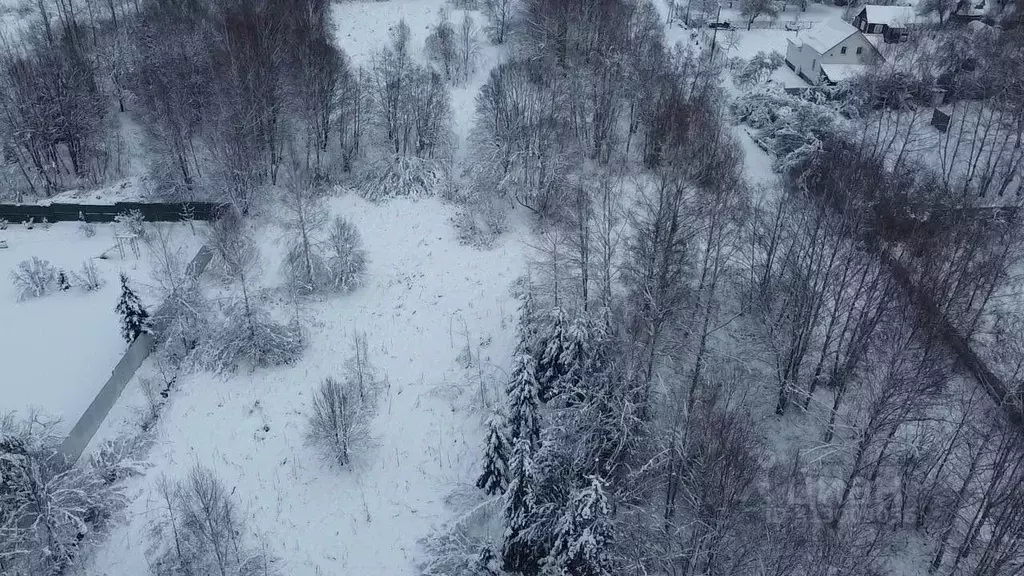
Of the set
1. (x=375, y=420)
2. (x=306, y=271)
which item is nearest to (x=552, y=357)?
(x=375, y=420)

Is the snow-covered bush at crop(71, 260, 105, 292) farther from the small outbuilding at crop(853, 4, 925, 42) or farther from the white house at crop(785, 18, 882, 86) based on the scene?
the small outbuilding at crop(853, 4, 925, 42)

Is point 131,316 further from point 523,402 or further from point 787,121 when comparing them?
point 787,121

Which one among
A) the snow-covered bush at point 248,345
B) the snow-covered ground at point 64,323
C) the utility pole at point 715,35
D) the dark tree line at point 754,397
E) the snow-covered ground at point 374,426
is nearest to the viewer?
the dark tree line at point 754,397

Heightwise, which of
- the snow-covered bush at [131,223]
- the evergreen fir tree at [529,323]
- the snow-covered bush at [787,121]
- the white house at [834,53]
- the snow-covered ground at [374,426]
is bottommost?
the snow-covered ground at [374,426]

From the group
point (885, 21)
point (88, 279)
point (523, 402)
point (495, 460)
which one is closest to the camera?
point (523, 402)

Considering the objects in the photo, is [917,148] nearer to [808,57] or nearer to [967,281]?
[808,57]

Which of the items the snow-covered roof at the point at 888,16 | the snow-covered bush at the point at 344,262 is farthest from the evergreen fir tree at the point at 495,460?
the snow-covered roof at the point at 888,16

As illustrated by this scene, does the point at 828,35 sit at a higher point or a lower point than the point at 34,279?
higher

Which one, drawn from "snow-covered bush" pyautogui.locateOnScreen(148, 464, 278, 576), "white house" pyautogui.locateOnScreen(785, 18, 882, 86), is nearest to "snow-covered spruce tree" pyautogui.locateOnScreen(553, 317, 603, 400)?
"snow-covered bush" pyautogui.locateOnScreen(148, 464, 278, 576)

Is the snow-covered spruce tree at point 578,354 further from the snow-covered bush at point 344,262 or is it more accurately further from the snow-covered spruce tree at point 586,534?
the snow-covered bush at point 344,262
